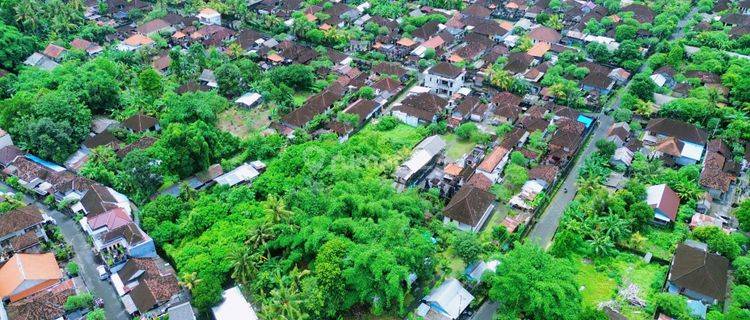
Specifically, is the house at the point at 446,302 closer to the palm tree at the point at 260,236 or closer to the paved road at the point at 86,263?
the palm tree at the point at 260,236

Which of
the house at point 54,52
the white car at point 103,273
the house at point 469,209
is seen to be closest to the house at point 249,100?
the white car at point 103,273

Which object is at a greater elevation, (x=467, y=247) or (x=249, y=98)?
(x=467, y=247)

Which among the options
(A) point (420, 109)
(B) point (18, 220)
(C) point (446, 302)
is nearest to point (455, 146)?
(A) point (420, 109)

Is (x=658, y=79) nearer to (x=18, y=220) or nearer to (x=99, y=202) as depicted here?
(x=99, y=202)

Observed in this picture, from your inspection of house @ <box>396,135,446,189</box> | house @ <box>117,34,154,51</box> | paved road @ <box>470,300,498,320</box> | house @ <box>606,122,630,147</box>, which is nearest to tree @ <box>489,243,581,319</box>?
paved road @ <box>470,300,498,320</box>

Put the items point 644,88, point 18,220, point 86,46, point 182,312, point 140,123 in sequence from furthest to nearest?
point 86,46 → point 644,88 → point 140,123 → point 18,220 → point 182,312

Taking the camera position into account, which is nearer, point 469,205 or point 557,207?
point 469,205

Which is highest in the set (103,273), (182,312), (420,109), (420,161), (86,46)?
(182,312)
